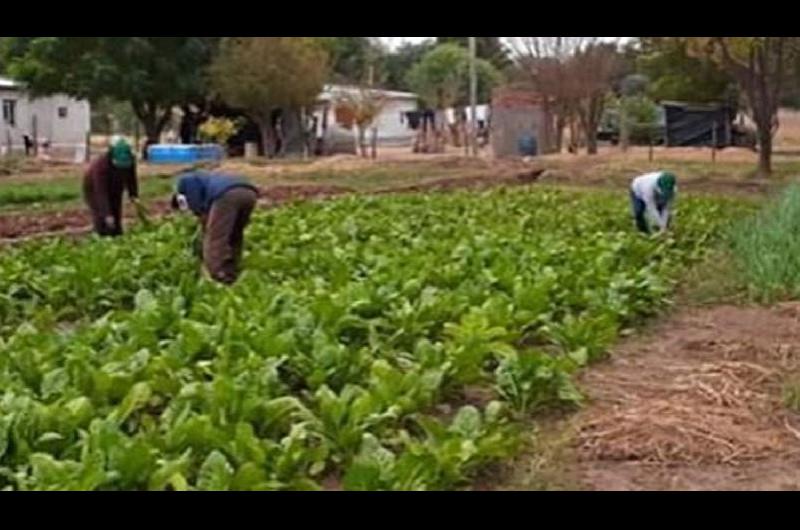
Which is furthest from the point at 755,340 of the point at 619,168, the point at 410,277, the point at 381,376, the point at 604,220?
the point at 619,168

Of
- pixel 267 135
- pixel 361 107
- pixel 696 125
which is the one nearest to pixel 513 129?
pixel 361 107

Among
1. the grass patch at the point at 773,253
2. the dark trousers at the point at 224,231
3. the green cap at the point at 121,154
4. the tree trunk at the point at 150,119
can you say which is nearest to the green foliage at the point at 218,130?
the tree trunk at the point at 150,119

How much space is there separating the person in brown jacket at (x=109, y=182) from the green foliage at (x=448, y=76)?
4474 cm

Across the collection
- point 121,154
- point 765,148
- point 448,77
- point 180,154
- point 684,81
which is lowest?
point 121,154

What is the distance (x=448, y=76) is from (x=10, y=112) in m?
20.7

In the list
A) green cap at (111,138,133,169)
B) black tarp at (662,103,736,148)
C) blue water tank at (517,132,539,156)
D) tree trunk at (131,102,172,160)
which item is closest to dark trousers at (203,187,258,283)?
green cap at (111,138,133,169)

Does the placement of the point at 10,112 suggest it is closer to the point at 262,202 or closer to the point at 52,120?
the point at 52,120

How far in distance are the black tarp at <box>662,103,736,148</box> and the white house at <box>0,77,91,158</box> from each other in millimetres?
22684

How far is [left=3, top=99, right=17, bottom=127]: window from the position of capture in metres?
51.0

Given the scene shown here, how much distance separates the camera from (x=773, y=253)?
10.1m

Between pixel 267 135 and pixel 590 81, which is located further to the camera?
pixel 267 135

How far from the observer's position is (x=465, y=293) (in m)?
8.23

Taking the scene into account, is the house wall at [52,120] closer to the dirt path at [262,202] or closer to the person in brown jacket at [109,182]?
the dirt path at [262,202]

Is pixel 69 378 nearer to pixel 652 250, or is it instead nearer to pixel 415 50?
pixel 652 250
